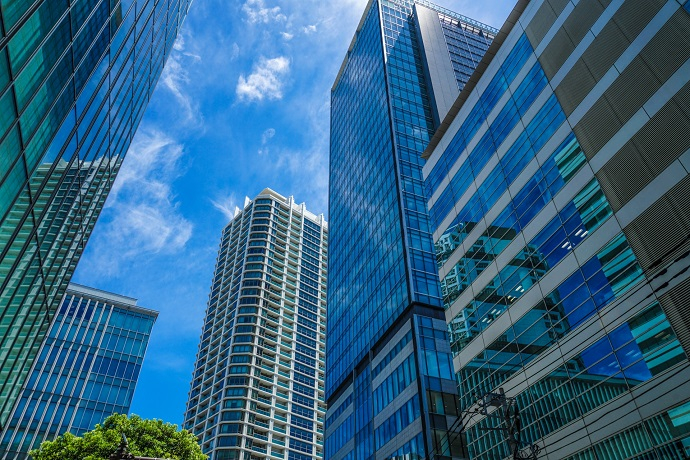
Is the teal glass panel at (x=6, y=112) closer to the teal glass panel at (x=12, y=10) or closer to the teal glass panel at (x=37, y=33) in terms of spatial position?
the teal glass panel at (x=37, y=33)

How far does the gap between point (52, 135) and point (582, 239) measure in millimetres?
23704

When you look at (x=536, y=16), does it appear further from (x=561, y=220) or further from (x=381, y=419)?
(x=381, y=419)

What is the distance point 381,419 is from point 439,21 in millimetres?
66874

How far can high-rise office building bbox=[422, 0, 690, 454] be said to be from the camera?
20844 mm

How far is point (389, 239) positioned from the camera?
57.0 m

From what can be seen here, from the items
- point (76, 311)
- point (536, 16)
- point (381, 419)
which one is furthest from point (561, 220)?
point (76, 311)

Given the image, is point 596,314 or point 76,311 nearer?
point 596,314

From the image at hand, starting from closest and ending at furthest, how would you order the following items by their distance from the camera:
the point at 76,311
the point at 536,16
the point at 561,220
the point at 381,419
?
1. the point at 561,220
2. the point at 536,16
3. the point at 381,419
4. the point at 76,311

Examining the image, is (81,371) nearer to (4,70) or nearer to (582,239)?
(582,239)

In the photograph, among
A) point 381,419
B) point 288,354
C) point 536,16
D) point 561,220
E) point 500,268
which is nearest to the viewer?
point 561,220

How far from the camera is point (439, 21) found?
87.1m

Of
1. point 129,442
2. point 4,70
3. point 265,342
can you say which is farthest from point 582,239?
point 265,342

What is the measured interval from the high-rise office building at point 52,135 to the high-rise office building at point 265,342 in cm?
7639

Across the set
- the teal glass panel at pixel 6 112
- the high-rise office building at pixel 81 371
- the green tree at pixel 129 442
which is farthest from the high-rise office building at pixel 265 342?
the teal glass panel at pixel 6 112
